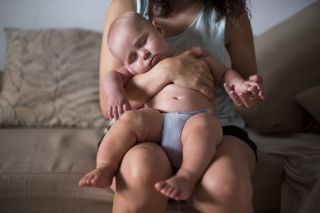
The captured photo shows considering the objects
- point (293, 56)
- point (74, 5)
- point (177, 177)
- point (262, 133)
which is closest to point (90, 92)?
point (74, 5)

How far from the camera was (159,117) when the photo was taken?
1.05 meters

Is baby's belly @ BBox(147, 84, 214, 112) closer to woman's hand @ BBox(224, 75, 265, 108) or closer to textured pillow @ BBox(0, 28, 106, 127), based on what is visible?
woman's hand @ BBox(224, 75, 265, 108)

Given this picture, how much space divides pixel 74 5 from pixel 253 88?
1.24m

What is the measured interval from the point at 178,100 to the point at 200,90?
0.07m

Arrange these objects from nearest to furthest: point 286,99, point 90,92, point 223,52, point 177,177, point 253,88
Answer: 1. point 177,177
2. point 253,88
3. point 223,52
4. point 286,99
5. point 90,92

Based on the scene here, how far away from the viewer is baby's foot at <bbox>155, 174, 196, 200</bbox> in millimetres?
851

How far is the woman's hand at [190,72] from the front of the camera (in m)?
1.12

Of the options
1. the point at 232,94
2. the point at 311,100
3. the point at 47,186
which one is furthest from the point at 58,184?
the point at 311,100

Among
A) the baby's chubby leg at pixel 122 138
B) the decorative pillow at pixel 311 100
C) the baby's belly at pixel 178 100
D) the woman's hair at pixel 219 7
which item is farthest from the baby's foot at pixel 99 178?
the decorative pillow at pixel 311 100

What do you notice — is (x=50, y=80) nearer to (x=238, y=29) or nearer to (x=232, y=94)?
(x=238, y=29)

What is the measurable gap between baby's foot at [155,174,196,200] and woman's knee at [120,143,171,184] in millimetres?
64

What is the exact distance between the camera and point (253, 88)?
1032 millimetres

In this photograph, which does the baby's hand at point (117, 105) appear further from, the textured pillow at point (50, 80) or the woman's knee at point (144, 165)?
the textured pillow at point (50, 80)

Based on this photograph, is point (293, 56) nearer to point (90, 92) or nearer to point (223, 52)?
point (223, 52)
